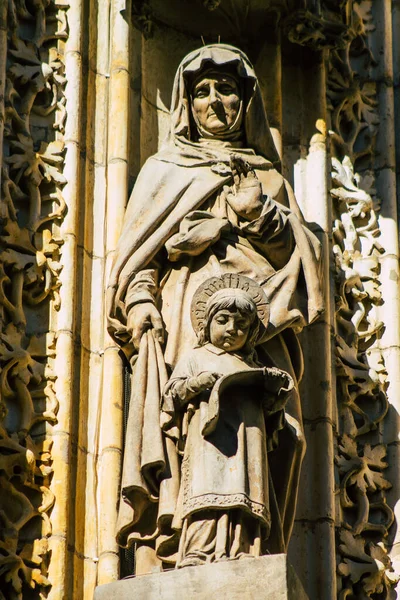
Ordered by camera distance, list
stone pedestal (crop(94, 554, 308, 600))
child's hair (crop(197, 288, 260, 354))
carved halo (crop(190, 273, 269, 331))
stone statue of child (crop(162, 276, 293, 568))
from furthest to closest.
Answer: carved halo (crop(190, 273, 269, 331)) → child's hair (crop(197, 288, 260, 354)) → stone statue of child (crop(162, 276, 293, 568)) → stone pedestal (crop(94, 554, 308, 600))

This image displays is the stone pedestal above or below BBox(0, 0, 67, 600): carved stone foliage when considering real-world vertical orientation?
below

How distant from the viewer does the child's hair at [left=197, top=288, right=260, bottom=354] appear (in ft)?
30.5

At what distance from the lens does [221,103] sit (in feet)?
34.0

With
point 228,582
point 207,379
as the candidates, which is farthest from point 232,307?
point 228,582

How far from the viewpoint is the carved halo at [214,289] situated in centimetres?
945

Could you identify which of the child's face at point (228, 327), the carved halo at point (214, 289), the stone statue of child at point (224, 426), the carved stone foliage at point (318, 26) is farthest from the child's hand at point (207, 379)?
the carved stone foliage at point (318, 26)

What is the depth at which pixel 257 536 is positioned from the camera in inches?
356

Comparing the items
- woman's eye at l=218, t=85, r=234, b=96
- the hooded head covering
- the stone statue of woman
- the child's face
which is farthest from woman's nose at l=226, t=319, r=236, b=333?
woman's eye at l=218, t=85, r=234, b=96

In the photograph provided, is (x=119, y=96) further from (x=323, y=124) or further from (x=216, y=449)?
(x=216, y=449)

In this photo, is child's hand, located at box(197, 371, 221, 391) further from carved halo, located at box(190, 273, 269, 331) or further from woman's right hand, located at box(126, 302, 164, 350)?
woman's right hand, located at box(126, 302, 164, 350)

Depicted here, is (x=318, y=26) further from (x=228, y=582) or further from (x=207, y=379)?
(x=228, y=582)

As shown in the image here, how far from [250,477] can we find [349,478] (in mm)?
1570

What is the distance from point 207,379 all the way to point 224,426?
0.22m

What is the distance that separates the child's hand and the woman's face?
5.53 feet
